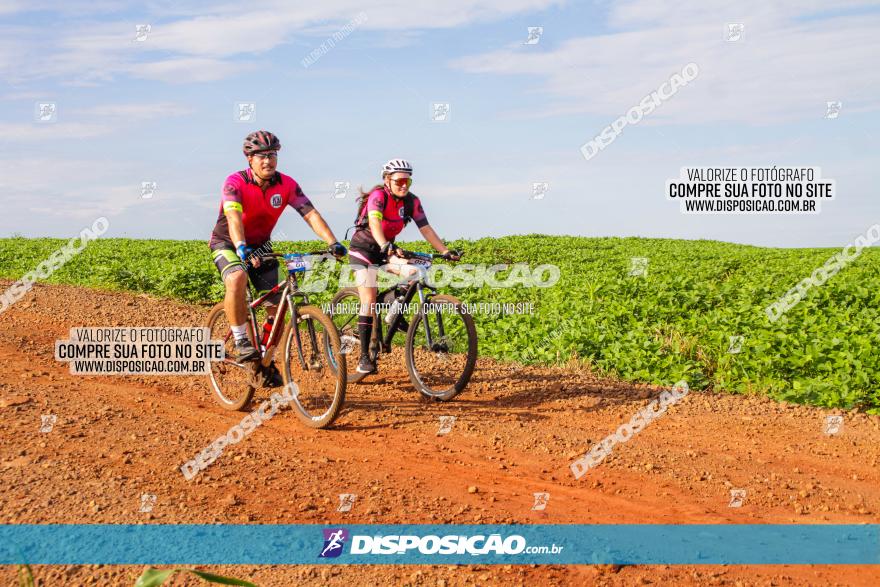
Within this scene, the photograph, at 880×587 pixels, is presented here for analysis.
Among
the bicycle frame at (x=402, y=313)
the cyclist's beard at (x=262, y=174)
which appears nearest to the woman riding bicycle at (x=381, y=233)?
the bicycle frame at (x=402, y=313)

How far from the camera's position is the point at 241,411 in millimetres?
8570

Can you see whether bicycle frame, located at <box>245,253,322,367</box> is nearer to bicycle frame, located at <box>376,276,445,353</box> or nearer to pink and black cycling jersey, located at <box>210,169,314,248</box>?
pink and black cycling jersey, located at <box>210,169,314,248</box>

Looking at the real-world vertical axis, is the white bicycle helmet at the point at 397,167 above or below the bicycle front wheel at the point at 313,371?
above

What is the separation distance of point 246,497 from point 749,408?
20.5 feet

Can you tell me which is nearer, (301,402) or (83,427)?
(83,427)

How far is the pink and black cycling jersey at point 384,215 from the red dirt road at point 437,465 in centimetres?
197

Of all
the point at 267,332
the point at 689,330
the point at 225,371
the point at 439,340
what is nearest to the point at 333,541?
the point at 267,332

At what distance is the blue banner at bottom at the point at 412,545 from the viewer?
15.4 feet

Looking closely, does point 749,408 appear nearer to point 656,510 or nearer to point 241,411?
point 656,510

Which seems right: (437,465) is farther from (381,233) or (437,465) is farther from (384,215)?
(384,215)

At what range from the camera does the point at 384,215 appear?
8.76m

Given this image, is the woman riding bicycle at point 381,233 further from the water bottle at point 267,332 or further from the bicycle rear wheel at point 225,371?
the bicycle rear wheel at point 225,371

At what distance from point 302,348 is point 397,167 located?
2501 mm

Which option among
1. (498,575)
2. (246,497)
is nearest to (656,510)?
(498,575)
